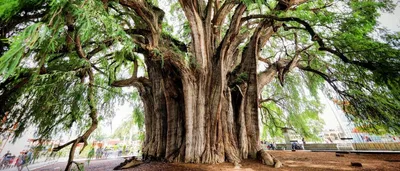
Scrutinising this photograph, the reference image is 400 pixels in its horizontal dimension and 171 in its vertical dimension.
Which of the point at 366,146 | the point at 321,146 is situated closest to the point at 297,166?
the point at 366,146

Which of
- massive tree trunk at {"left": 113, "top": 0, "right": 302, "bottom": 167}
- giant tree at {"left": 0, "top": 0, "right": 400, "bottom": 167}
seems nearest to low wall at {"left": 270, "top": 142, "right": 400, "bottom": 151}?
giant tree at {"left": 0, "top": 0, "right": 400, "bottom": 167}

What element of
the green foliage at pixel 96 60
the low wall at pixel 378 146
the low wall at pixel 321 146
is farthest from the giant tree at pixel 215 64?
the low wall at pixel 321 146

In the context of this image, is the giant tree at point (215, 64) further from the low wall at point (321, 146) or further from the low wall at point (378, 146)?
the low wall at point (321, 146)

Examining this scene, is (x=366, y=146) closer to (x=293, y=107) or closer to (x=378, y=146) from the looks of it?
(x=378, y=146)

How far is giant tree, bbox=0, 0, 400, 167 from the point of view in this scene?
7.94 feet

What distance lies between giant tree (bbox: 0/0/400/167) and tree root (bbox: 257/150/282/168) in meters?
0.02

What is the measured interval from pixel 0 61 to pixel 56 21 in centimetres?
54

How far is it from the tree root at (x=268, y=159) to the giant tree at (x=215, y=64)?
24mm

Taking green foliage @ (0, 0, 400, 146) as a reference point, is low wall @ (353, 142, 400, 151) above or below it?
below

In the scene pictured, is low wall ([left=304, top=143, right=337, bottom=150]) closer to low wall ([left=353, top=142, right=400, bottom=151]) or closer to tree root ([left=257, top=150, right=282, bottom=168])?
low wall ([left=353, top=142, right=400, bottom=151])

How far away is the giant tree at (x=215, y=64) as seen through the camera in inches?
95.3

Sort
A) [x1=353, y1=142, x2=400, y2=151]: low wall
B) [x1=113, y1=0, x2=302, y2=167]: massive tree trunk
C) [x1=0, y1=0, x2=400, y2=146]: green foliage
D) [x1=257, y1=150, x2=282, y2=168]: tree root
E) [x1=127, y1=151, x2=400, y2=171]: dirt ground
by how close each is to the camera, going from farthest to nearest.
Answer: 1. [x1=353, y1=142, x2=400, y2=151]: low wall
2. [x1=113, y1=0, x2=302, y2=167]: massive tree trunk
3. [x1=257, y1=150, x2=282, y2=168]: tree root
4. [x1=127, y1=151, x2=400, y2=171]: dirt ground
5. [x1=0, y1=0, x2=400, y2=146]: green foliage

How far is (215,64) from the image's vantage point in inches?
189

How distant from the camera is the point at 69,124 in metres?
3.00
